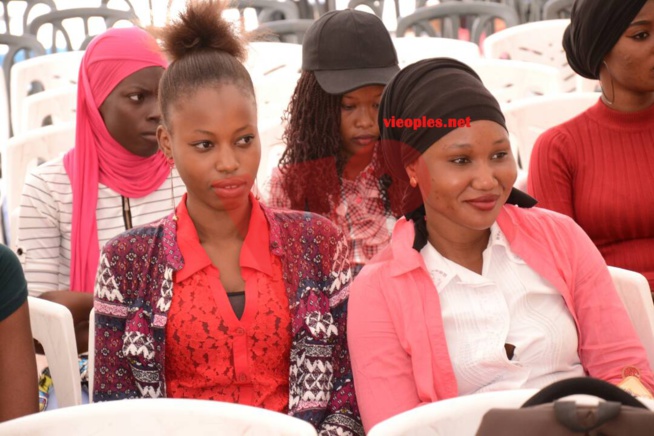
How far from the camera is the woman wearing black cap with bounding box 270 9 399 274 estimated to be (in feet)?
8.85

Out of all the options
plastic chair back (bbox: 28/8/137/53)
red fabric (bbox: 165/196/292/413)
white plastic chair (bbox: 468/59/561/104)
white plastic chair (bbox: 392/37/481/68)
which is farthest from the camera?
plastic chair back (bbox: 28/8/137/53)

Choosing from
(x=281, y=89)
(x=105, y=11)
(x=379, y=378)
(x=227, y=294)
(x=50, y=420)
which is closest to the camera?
(x=50, y=420)

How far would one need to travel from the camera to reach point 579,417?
112 cm

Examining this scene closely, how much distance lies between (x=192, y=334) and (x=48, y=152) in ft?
5.41

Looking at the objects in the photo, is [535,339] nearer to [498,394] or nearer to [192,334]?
[498,394]

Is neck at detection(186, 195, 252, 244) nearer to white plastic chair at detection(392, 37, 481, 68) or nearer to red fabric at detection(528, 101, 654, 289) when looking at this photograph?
red fabric at detection(528, 101, 654, 289)

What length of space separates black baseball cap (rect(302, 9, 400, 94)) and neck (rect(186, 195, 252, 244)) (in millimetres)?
718

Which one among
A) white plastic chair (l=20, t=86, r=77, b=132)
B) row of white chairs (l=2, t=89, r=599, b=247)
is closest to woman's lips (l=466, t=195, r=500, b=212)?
row of white chairs (l=2, t=89, r=599, b=247)

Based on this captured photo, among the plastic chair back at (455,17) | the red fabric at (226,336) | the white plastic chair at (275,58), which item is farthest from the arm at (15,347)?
the plastic chair back at (455,17)

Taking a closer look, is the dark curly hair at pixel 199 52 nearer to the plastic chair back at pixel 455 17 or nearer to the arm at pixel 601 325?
the arm at pixel 601 325

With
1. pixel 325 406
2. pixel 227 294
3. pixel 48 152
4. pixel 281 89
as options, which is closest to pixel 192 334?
pixel 227 294

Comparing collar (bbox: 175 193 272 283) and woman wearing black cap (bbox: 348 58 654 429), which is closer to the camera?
woman wearing black cap (bbox: 348 58 654 429)

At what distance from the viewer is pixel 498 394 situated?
1501mm

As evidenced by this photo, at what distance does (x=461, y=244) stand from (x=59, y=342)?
2.84 feet
